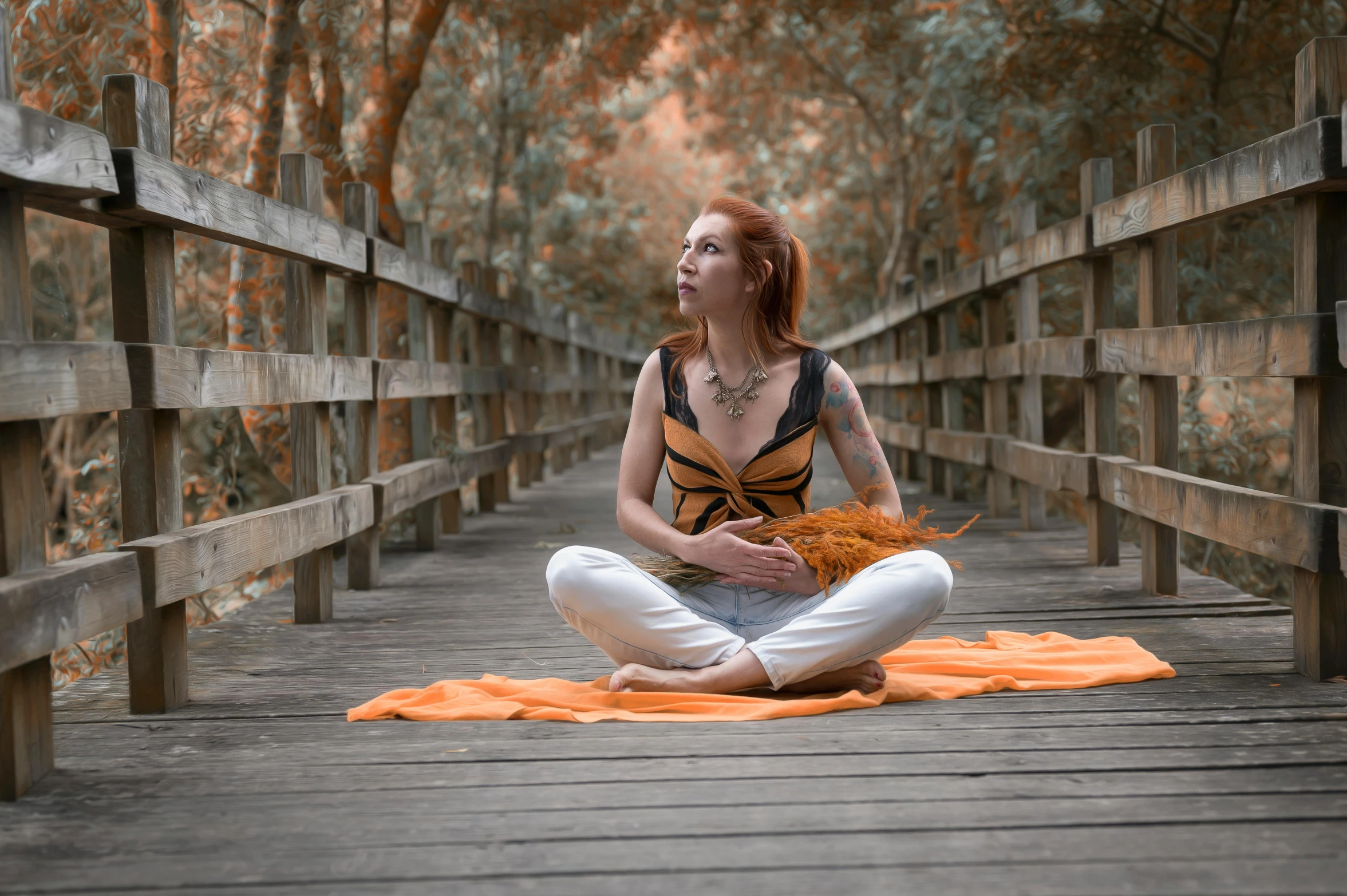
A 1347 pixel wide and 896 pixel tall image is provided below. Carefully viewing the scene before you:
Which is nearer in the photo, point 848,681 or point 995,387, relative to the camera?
point 848,681

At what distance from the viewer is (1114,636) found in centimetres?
340

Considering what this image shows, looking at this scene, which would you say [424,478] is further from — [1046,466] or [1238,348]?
[1238,348]

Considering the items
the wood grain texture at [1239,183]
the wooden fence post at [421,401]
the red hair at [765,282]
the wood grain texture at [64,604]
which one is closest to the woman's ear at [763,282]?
the red hair at [765,282]

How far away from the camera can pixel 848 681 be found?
9.21 feet

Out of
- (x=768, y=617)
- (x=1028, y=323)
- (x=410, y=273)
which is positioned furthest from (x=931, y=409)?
(x=768, y=617)

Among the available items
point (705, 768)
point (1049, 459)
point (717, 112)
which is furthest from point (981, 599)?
point (717, 112)

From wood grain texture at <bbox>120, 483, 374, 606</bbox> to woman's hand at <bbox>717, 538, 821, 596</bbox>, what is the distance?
51.2 inches

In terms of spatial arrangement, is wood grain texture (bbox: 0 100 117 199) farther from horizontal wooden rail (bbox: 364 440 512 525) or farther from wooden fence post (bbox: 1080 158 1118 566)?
wooden fence post (bbox: 1080 158 1118 566)

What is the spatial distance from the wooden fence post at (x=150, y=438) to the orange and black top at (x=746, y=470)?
1242 mm

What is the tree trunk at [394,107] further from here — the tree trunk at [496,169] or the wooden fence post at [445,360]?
the tree trunk at [496,169]

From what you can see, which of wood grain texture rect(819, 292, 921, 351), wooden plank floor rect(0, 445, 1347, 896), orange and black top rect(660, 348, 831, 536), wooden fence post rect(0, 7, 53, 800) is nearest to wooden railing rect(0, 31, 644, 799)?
wooden fence post rect(0, 7, 53, 800)

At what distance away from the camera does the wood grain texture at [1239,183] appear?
2.64 m

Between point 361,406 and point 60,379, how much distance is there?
235 centimetres

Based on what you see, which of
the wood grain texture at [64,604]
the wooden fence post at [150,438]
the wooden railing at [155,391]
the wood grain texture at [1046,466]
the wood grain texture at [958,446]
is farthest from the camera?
the wood grain texture at [958,446]
